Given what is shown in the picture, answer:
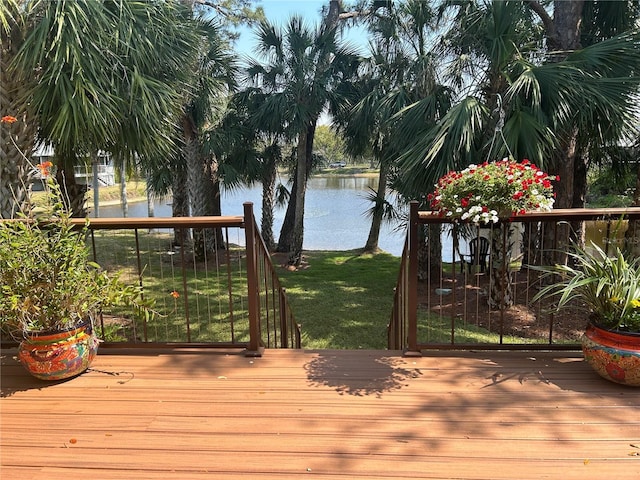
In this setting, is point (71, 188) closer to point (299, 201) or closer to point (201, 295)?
point (201, 295)

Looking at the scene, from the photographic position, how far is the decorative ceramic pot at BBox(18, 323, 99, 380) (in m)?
2.52

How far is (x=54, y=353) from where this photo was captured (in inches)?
100

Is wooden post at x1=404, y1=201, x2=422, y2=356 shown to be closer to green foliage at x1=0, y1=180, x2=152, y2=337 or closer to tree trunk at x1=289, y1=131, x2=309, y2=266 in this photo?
green foliage at x1=0, y1=180, x2=152, y2=337

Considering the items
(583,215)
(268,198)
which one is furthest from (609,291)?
(268,198)

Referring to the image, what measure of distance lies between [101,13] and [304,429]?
370 cm

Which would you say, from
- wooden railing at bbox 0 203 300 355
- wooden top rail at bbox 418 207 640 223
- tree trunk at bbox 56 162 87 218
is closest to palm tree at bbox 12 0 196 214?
tree trunk at bbox 56 162 87 218

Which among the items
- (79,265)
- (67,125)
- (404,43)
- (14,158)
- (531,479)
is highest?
(404,43)

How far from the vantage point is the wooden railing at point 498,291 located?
111 inches

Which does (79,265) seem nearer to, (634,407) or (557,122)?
(634,407)

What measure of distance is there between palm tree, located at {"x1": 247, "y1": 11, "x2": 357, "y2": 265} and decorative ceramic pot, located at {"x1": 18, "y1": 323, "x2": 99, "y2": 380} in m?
7.85

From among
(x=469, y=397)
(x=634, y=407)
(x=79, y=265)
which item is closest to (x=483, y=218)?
(x=469, y=397)

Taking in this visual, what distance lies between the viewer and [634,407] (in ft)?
7.34

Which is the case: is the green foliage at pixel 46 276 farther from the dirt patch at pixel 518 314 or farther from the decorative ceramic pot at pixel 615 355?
the dirt patch at pixel 518 314

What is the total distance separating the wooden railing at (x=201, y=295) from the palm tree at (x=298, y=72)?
3311mm
